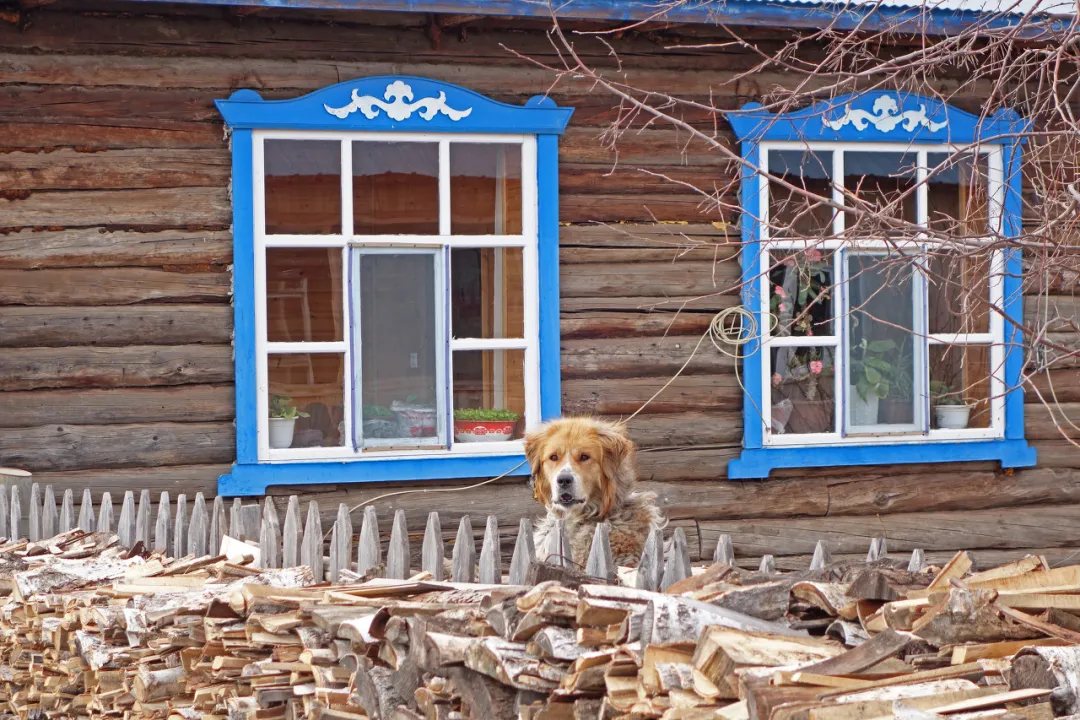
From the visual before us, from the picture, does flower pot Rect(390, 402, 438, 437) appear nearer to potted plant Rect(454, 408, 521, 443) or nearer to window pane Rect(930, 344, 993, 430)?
potted plant Rect(454, 408, 521, 443)

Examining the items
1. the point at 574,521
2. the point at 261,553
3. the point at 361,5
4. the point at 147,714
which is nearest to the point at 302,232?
the point at 361,5

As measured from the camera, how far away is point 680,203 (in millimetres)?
7344

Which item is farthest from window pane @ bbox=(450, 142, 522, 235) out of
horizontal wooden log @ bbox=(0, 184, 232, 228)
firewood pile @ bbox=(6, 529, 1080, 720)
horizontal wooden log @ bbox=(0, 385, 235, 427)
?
firewood pile @ bbox=(6, 529, 1080, 720)

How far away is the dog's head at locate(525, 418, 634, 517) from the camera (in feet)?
18.0

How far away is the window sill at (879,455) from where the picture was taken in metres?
7.39

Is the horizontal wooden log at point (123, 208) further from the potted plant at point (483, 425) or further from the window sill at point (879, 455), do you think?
the window sill at point (879, 455)

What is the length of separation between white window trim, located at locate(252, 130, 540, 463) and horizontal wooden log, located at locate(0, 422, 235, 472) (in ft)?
0.85

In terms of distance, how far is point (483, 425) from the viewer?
7.16 metres

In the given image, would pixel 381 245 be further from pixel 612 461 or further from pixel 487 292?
pixel 612 461

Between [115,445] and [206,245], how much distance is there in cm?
117

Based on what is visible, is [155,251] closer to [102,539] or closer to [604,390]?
[102,539]

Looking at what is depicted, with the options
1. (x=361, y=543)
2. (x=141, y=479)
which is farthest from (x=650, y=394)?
(x=361, y=543)

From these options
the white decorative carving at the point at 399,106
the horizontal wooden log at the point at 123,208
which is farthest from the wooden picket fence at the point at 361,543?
the white decorative carving at the point at 399,106

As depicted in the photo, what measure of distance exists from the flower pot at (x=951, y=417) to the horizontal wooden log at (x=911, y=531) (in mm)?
538
